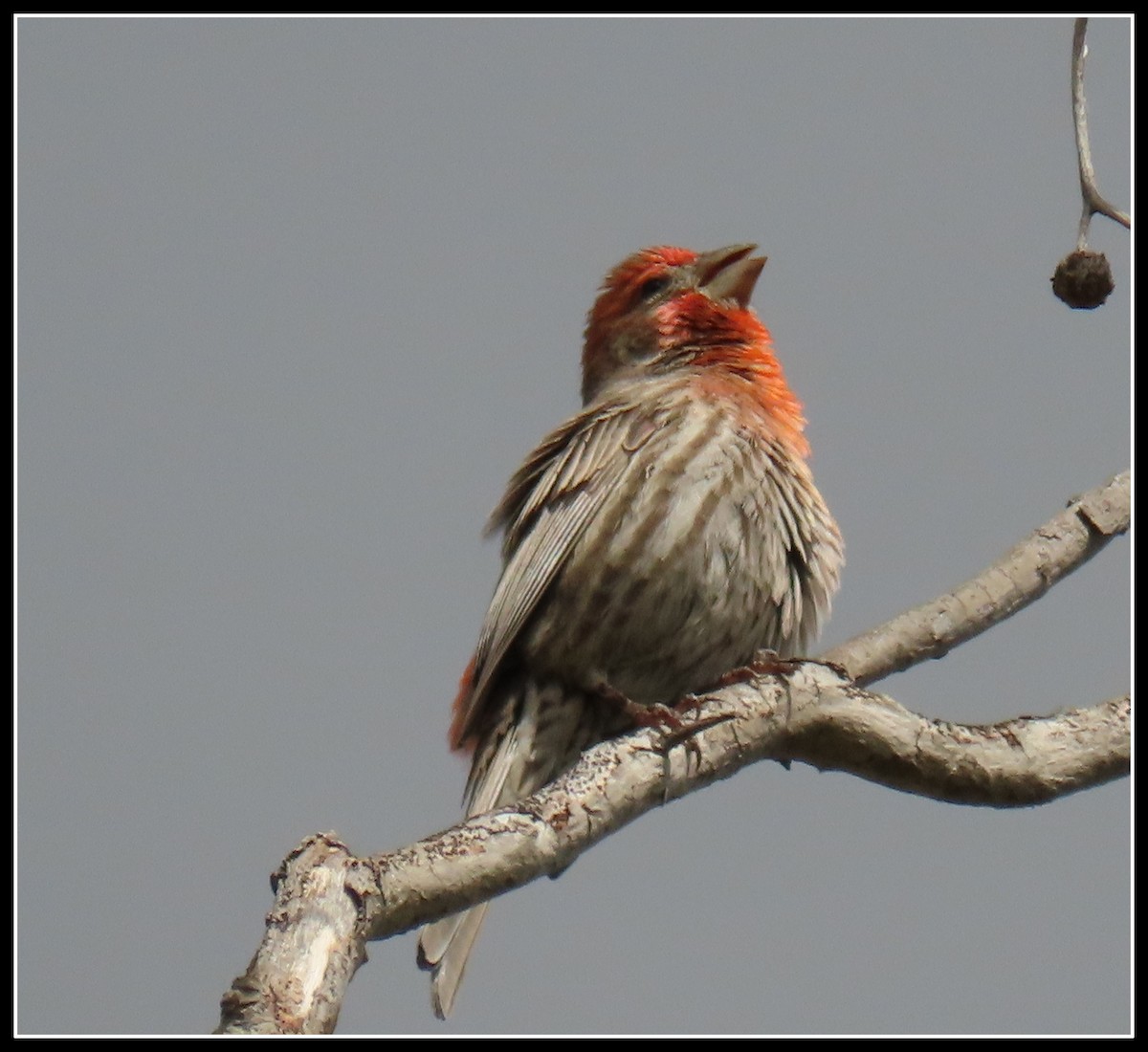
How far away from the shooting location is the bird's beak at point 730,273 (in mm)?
8852

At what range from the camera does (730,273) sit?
8.90 meters

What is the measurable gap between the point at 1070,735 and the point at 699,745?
126 centimetres

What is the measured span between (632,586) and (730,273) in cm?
289

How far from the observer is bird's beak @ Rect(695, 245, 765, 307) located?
29.0ft

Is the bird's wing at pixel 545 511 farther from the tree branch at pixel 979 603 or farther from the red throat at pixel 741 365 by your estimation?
the tree branch at pixel 979 603

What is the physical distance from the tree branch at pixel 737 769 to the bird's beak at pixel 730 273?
3109 millimetres

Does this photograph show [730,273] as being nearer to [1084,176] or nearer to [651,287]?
[651,287]

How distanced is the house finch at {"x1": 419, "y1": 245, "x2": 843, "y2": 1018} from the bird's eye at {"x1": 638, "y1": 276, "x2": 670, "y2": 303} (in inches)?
60.3

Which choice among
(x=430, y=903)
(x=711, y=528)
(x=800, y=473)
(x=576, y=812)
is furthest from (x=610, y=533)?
(x=430, y=903)

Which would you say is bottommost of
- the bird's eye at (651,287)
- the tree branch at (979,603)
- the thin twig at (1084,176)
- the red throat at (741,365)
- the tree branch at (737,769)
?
the tree branch at (737,769)

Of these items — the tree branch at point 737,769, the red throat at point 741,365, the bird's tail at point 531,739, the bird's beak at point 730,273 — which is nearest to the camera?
the tree branch at point 737,769

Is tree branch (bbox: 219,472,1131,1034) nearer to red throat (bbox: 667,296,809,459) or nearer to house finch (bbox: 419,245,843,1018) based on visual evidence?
house finch (bbox: 419,245,843,1018)

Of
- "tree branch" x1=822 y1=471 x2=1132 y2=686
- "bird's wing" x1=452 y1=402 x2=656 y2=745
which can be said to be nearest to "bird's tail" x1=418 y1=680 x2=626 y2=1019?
"bird's wing" x1=452 y1=402 x2=656 y2=745

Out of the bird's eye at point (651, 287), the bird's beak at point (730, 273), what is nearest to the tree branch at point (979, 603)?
the bird's beak at point (730, 273)
